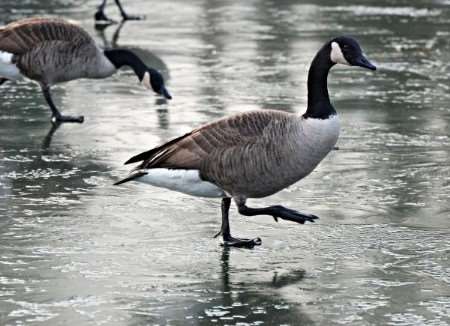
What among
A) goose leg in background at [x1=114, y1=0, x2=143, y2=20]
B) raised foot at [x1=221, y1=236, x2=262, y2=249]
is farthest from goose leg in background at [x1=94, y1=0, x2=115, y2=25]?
A: raised foot at [x1=221, y1=236, x2=262, y2=249]

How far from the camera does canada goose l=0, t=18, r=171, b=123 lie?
12508mm

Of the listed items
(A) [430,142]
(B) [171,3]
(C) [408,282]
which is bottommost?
(B) [171,3]

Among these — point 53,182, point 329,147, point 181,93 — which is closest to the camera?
point 329,147

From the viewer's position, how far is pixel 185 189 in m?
8.09

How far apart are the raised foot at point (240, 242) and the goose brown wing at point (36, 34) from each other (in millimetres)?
5064

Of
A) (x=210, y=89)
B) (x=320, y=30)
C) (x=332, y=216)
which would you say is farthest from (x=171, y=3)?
(x=332, y=216)

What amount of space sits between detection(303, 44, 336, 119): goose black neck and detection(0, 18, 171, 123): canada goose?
4280 millimetres

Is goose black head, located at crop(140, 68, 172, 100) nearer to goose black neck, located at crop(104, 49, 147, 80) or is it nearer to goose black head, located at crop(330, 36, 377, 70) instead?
goose black neck, located at crop(104, 49, 147, 80)

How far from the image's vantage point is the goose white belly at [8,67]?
12609 millimetres

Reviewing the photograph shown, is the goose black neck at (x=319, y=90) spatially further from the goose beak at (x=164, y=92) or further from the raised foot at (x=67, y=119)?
the raised foot at (x=67, y=119)

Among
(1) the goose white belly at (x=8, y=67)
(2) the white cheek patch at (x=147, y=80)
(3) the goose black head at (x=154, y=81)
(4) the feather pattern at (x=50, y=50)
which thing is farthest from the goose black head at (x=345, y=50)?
(1) the goose white belly at (x=8, y=67)

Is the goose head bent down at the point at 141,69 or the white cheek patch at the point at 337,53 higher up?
the white cheek patch at the point at 337,53

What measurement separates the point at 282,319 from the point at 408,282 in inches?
40.1

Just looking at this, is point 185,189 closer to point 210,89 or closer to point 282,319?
point 282,319
